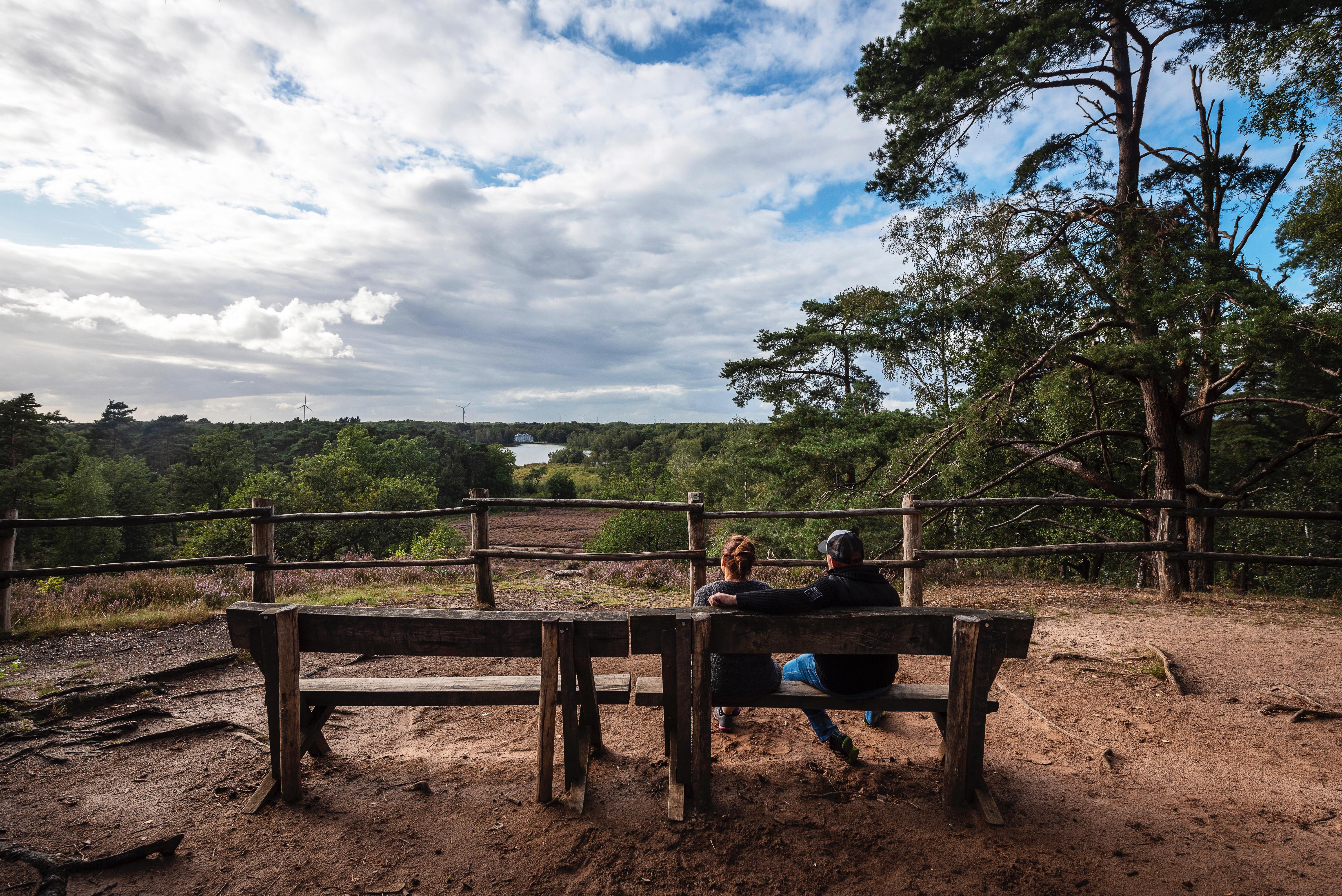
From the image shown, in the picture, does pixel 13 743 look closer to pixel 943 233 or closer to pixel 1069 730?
pixel 1069 730

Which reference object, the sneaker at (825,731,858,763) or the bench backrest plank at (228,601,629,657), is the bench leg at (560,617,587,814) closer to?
the bench backrest plank at (228,601,629,657)

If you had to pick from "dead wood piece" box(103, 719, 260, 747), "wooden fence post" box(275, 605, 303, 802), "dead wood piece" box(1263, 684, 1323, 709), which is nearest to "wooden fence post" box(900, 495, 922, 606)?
"dead wood piece" box(1263, 684, 1323, 709)

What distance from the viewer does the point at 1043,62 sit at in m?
8.06

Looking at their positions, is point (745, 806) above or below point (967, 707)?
below

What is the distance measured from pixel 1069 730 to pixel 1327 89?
8.26m

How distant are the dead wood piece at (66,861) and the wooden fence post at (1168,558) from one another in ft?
29.8

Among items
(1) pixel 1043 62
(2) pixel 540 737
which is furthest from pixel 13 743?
(1) pixel 1043 62

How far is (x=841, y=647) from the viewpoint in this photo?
270 cm

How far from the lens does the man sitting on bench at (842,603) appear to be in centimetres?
274

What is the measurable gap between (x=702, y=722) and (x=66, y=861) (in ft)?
8.61

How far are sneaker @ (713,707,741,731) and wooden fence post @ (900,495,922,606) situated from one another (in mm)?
3453

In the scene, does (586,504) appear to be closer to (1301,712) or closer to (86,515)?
(1301,712)

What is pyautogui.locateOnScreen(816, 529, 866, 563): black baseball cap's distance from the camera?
3.06 meters

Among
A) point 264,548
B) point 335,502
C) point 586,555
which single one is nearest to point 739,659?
point 586,555
